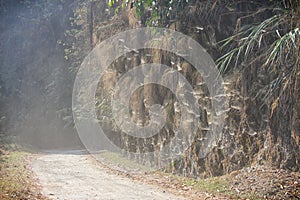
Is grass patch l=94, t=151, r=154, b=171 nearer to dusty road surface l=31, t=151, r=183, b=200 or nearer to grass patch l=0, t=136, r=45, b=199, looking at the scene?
dusty road surface l=31, t=151, r=183, b=200

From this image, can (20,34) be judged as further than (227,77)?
Yes

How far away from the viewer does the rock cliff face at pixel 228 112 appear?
22.5 feet

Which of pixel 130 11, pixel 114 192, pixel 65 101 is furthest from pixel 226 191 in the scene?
pixel 65 101

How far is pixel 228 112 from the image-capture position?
26.6 feet

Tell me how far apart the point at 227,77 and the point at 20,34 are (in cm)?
1916

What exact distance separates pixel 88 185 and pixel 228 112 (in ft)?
11.6

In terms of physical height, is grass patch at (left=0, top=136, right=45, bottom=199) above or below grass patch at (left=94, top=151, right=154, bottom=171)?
above

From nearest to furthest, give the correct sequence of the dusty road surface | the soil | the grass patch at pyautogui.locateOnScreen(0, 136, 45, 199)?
the soil, the grass patch at pyautogui.locateOnScreen(0, 136, 45, 199), the dusty road surface

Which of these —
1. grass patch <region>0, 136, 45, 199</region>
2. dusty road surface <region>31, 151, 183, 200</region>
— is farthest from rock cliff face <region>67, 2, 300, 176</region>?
grass patch <region>0, 136, 45, 199</region>

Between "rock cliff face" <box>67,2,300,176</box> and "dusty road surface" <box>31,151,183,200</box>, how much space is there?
1.63 meters

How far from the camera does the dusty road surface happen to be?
7.04 metres

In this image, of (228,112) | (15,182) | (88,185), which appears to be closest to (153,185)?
(88,185)

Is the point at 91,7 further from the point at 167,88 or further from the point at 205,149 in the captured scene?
the point at 205,149

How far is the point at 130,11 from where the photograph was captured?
40.1 ft
